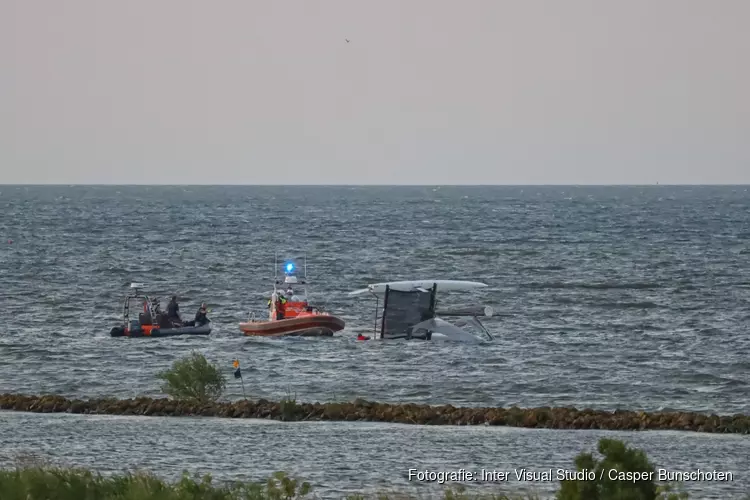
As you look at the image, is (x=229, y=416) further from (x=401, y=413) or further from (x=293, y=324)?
(x=293, y=324)

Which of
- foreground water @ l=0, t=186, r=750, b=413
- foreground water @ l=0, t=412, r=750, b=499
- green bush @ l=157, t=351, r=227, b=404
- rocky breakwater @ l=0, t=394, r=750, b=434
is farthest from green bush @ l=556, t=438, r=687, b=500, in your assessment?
foreground water @ l=0, t=186, r=750, b=413

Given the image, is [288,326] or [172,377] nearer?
[172,377]

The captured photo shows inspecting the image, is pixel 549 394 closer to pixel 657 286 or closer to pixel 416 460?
pixel 416 460

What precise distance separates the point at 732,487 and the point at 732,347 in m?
23.6

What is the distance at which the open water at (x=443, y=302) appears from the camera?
113 feet

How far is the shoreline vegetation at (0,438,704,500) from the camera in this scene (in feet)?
41.3

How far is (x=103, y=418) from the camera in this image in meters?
27.3

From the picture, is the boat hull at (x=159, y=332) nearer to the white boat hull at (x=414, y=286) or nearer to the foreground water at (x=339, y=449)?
the white boat hull at (x=414, y=286)

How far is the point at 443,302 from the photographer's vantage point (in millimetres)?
61625

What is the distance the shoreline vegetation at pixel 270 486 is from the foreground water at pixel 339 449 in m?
2.82

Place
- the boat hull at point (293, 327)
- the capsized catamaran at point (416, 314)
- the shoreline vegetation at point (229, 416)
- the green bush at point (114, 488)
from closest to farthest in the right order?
the green bush at point (114, 488) → the shoreline vegetation at point (229, 416) → the capsized catamaran at point (416, 314) → the boat hull at point (293, 327)

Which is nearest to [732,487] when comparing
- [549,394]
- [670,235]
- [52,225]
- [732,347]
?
[549,394]

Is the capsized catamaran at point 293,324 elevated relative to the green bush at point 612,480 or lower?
lower

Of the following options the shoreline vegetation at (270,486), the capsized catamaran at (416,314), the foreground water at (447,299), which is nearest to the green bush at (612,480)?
the shoreline vegetation at (270,486)
